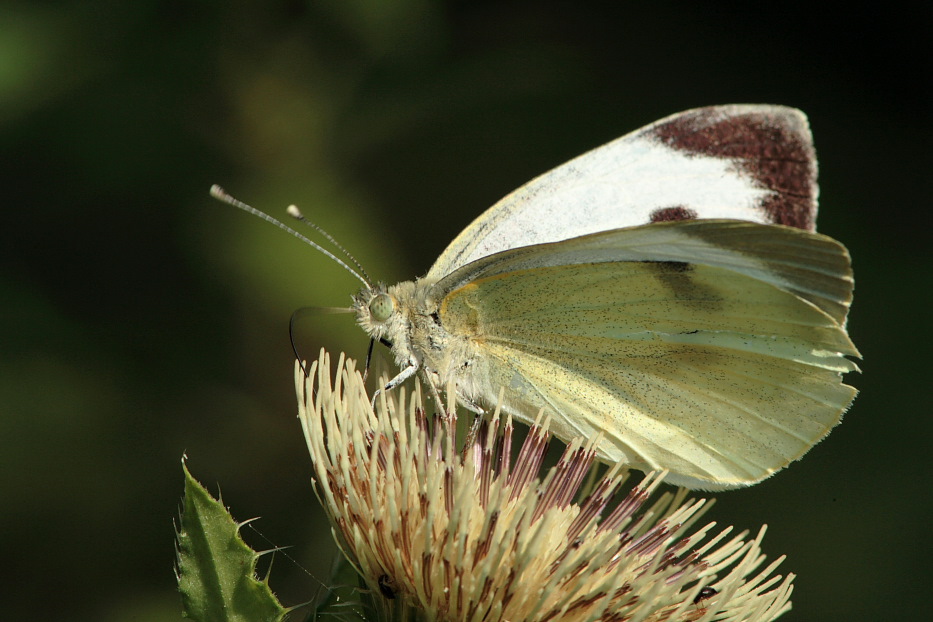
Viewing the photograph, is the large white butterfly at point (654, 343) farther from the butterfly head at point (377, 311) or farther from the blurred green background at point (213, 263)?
the blurred green background at point (213, 263)

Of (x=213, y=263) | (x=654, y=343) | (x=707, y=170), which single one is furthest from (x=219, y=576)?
(x=707, y=170)

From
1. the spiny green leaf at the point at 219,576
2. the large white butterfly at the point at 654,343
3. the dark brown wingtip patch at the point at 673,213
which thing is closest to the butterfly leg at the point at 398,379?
the large white butterfly at the point at 654,343

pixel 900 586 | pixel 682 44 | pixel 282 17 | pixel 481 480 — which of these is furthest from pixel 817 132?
pixel 481 480

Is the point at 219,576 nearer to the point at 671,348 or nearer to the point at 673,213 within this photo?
the point at 671,348

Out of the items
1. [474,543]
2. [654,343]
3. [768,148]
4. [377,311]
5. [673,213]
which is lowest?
[474,543]

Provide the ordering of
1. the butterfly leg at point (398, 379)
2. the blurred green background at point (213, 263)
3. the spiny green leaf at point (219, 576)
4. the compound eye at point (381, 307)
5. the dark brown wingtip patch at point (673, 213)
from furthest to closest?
the blurred green background at point (213, 263) → the dark brown wingtip patch at point (673, 213) → the compound eye at point (381, 307) → the butterfly leg at point (398, 379) → the spiny green leaf at point (219, 576)

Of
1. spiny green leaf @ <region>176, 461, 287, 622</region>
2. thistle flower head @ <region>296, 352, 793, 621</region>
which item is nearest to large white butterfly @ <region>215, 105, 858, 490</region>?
thistle flower head @ <region>296, 352, 793, 621</region>
